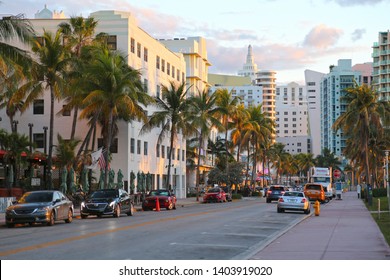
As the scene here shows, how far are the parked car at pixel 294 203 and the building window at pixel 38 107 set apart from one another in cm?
3117

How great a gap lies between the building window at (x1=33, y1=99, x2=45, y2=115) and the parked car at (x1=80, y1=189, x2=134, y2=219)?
3056cm

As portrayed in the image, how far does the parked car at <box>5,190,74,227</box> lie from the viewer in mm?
27922

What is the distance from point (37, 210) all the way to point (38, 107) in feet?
129

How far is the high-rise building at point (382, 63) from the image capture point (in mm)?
180000

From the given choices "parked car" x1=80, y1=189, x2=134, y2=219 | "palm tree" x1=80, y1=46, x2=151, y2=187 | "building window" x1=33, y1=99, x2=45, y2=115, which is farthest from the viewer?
"building window" x1=33, y1=99, x2=45, y2=115

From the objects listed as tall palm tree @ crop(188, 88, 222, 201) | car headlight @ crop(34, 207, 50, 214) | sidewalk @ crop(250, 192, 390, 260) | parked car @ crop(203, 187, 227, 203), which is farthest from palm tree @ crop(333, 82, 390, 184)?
car headlight @ crop(34, 207, 50, 214)

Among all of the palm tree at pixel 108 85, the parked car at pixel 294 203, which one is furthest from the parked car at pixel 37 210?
the palm tree at pixel 108 85

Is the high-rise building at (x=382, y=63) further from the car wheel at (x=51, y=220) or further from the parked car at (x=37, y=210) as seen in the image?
the car wheel at (x=51, y=220)

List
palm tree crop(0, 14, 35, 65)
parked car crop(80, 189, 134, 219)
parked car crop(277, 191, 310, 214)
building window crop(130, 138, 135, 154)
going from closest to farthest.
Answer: palm tree crop(0, 14, 35, 65) → parked car crop(80, 189, 134, 219) → parked car crop(277, 191, 310, 214) → building window crop(130, 138, 135, 154)

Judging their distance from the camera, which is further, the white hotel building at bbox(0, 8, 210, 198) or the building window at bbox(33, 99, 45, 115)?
the building window at bbox(33, 99, 45, 115)

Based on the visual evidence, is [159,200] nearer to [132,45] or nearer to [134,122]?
[134,122]

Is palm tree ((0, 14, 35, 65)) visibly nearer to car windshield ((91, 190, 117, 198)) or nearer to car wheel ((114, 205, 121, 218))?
car windshield ((91, 190, 117, 198))

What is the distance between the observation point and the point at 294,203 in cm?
4194

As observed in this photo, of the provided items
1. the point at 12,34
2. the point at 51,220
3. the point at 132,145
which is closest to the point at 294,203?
the point at 51,220
